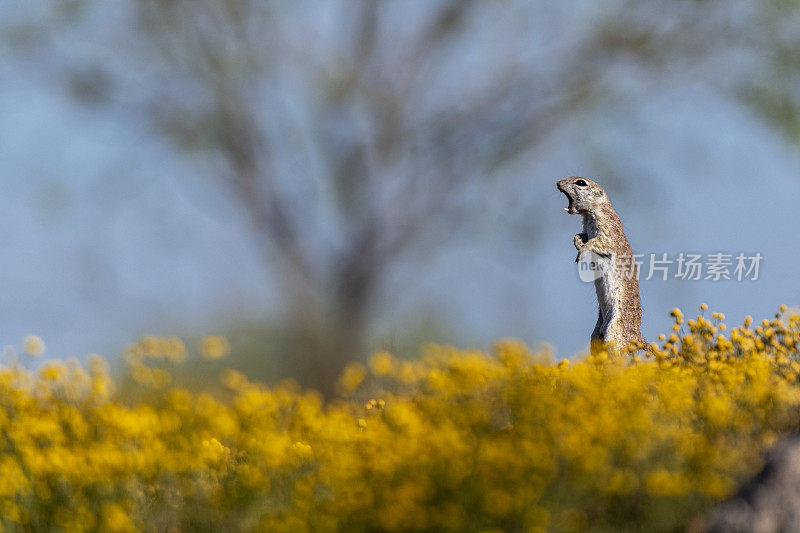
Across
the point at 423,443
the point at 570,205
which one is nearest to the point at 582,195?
the point at 570,205

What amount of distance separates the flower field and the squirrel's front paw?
0.77 m

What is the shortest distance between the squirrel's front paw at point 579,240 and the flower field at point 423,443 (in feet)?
2.54

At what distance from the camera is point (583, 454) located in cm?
330

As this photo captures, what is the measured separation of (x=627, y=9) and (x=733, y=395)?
8834 millimetres

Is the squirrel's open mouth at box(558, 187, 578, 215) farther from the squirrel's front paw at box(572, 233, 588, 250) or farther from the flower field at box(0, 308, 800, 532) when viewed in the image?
the flower field at box(0, 308, 800, 532)

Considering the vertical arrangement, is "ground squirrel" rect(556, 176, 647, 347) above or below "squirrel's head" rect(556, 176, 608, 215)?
below

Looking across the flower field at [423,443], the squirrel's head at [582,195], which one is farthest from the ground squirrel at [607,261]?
the flower field at [423,443]

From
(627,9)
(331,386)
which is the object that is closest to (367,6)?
(627,9)

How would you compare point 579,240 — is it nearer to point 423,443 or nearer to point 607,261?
point 607,261

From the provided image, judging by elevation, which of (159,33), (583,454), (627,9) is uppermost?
(627,9)

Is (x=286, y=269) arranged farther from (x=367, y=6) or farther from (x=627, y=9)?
(x=627, y=9)

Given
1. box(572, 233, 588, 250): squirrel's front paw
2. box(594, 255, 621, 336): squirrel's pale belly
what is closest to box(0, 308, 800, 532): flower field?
box(594, 255, 621, 336): squirrel's pale belly

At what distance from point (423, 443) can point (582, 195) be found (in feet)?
8.39

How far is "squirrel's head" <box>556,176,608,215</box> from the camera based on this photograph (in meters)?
5.65
